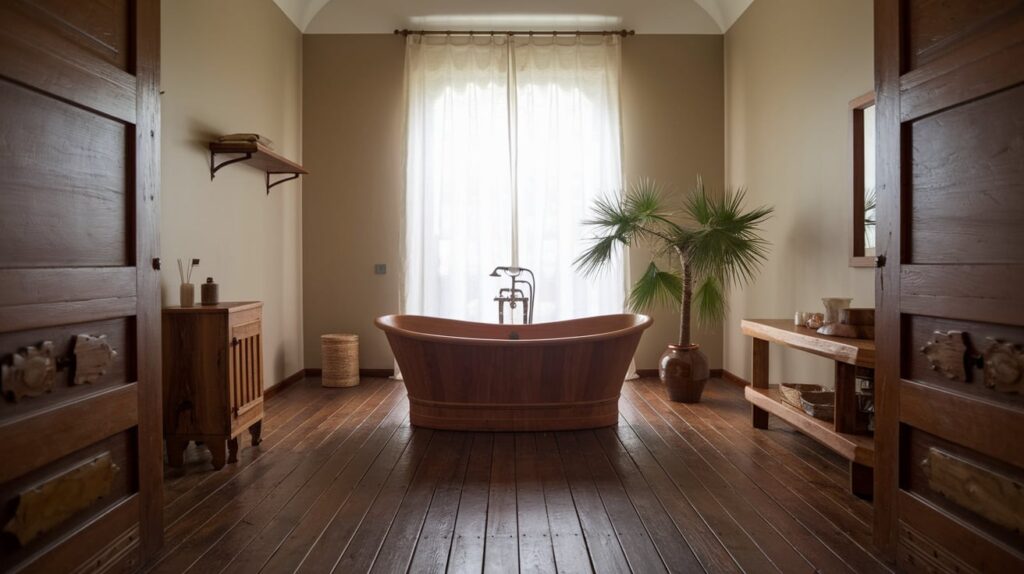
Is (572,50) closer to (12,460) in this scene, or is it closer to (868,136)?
(868,136)

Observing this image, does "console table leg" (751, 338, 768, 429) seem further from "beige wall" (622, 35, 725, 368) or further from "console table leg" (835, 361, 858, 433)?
"beige wall" (622, 35, 725, 368)

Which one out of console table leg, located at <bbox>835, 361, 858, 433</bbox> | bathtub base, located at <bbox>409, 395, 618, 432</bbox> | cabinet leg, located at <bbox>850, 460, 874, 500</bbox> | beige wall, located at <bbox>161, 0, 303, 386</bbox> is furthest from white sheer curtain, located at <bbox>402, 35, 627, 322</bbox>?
cabinet leg, located at <bbox>850, 460, 874, 500</bbox>

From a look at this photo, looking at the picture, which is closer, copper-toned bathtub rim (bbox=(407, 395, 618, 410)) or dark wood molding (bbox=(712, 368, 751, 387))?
copper-toned bathtub rim (bbox=(407, 395, 618, 410))

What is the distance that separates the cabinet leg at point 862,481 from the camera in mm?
2801

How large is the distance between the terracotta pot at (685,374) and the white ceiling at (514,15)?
2.96 meters

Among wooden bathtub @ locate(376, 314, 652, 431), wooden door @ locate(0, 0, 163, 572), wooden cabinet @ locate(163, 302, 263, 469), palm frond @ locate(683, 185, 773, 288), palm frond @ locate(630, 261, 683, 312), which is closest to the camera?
wooden door @ locate(0, 0, 163, 572)

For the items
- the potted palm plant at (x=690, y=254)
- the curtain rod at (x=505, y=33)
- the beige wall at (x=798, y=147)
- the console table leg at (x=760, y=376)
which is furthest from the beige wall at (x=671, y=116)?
the console table leg at (x=760, y=376)

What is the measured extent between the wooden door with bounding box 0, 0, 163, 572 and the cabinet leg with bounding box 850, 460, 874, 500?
8.76 feet

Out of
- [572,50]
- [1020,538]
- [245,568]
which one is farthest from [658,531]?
[572,50]

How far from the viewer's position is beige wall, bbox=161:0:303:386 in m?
3.60

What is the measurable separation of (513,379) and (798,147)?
2.48 meters

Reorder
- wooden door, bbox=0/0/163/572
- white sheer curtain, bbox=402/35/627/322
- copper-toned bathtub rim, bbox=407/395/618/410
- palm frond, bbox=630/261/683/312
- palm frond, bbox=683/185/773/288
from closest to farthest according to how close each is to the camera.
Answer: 1. wooden door, bbox=0/0/163/572
2. copper-toned bathtub rim, bbox=407/395/618/410
3. palm frond, bbox=683/185/773/288
4. palm frond, bbox=630/261/683/312
5. white sheer curtain, bbox=402/35/627/322

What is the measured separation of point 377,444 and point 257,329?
898mm

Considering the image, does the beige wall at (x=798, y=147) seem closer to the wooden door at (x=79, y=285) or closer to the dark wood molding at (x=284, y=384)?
the wooden door at (x=79, y=285)
